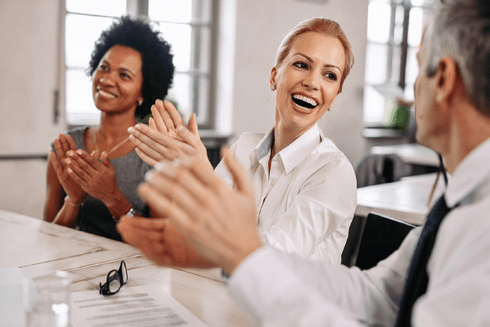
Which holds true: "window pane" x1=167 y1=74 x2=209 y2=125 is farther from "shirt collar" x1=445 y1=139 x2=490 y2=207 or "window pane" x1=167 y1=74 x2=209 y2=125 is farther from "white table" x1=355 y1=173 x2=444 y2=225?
"shirt collar" x1=445 y1=139 x2=490 y2=207

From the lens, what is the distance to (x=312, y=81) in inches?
61.3

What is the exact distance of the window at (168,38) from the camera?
3785 mm

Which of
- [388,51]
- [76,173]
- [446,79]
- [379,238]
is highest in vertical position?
[388,51]

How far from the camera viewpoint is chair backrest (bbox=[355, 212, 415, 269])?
1333mm

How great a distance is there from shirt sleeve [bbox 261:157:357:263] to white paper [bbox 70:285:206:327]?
0.32 metres

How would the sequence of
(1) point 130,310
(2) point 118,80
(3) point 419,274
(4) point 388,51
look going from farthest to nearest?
1. (4) point 388,51
2. (2) point 118,80
3. (1) point 130,310
4. (3) point 419,274

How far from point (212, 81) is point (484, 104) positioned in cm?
408

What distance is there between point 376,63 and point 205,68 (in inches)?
100

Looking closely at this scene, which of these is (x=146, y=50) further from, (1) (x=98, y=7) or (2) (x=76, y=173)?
(1) (x=98, y=7)

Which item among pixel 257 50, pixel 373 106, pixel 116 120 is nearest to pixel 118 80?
pixel 116 120

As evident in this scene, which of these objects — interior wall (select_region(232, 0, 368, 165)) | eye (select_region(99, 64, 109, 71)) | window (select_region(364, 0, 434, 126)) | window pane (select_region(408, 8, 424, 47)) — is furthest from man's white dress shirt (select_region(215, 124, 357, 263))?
window pane (select_region(408, 8, 424, 47))

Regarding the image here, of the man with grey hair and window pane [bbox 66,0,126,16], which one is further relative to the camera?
window pane [bbox 66,0,126,16]

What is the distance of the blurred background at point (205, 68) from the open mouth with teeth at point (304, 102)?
7.3 inches

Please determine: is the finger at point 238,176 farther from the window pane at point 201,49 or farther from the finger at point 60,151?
the window pane at point 201,49
